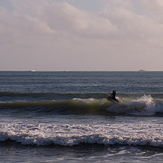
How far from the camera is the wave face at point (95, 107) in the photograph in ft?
82.7

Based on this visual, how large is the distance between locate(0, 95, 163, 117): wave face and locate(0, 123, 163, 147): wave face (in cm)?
806

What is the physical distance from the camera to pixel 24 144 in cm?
1409

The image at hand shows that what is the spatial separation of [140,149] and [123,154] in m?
0.97

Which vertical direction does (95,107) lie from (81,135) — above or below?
above

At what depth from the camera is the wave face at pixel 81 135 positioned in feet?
45.7

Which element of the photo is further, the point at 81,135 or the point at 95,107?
the point at 95,107

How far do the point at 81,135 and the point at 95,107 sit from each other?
40.1ft

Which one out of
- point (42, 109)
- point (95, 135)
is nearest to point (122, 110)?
point (42, 109)

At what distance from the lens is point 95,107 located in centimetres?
2680

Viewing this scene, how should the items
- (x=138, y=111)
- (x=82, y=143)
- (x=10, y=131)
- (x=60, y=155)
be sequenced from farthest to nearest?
(x=138, y=111), (x=10, y=131), (x=82, y=143), (x=60, y=155)

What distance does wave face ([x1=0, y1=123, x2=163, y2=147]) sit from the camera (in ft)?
45.7

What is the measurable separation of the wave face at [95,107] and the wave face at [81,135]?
26.5 ft

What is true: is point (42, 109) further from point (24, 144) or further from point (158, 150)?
point (158, 150)

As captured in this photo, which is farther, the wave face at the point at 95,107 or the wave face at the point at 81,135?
the wave face at the point at 95,107
